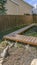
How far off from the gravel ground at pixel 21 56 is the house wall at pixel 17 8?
1521 cm

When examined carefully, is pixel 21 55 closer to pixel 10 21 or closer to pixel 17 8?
pixel 10 21

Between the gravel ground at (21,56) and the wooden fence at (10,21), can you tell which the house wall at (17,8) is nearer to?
the wooden fence at (10,21)

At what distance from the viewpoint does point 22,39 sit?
6586mm

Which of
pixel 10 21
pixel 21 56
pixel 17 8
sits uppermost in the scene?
pixel 17 8

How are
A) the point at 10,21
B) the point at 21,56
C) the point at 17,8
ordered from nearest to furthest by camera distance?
the point at 21,56
the point at 10,21
the point at 17,8

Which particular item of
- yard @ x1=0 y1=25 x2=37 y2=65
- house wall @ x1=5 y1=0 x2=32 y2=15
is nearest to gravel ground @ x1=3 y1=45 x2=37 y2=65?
yard @ x1=0 y1=25 x2=37 y2=65

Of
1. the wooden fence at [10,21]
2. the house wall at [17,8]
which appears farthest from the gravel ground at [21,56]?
the house wall at [17,8]

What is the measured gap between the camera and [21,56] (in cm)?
500

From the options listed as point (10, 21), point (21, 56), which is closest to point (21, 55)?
point (21, 56)

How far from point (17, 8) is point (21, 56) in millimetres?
19872

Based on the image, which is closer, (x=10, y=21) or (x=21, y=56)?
(x=21, y=56)

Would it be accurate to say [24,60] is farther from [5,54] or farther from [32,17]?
[32,17]

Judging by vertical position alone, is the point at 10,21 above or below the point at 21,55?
above

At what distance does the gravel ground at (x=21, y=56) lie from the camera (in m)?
4.47
